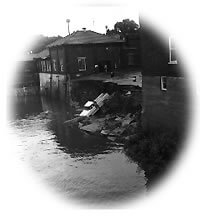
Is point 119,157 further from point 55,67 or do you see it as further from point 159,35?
point 55,67

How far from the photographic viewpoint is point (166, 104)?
16.0 m

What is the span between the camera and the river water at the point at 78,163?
1236cm

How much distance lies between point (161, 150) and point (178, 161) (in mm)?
997

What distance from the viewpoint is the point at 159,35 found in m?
15.3

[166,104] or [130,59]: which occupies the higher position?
[130,59]

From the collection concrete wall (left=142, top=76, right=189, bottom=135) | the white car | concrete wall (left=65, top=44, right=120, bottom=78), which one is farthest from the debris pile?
concrete wall (left=65, top=44, right=120, bottom=78)

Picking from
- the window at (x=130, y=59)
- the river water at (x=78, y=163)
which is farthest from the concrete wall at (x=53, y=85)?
the river water at (x=78, y=163)

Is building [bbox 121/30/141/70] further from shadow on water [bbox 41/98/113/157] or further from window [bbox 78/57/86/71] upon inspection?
shadow on water [bbox 41/98/113/157]

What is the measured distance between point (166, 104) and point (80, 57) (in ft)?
70.1

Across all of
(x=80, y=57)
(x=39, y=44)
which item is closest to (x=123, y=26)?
(x=39, y=44)

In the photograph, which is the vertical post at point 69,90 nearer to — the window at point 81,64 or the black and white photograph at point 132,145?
the window at point 81,64

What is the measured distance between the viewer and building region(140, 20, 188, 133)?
1484 cm

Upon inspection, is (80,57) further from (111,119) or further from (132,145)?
(132,145)

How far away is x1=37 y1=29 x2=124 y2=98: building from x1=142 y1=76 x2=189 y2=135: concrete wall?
1910cm
